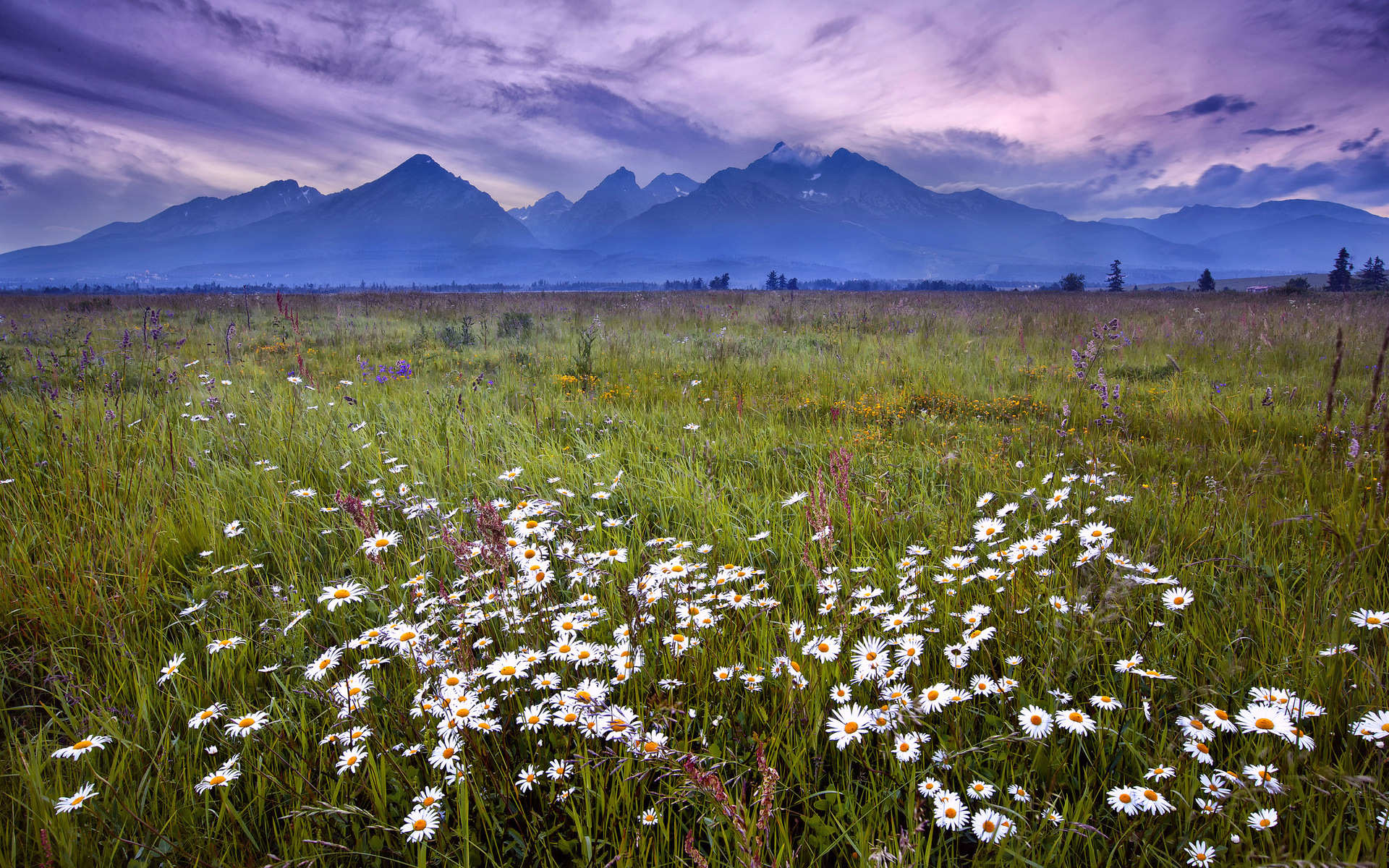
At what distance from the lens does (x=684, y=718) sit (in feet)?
5.44

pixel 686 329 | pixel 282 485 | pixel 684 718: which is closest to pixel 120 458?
pixel 282 485

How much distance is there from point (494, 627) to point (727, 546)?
44.4 inches

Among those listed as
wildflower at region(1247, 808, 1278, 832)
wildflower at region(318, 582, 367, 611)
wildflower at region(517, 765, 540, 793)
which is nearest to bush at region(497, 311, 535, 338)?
wildflower at region(318, 582, 367, 611)

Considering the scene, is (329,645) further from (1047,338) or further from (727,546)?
(1047,338)

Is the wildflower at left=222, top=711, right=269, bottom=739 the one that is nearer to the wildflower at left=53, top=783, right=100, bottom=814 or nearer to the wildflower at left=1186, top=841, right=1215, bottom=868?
the wildflower at left=53, top=783, right=100, bottom=814

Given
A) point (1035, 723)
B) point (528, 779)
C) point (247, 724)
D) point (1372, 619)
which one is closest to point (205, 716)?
point (247, 724)

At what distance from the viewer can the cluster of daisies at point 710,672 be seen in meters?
1.40

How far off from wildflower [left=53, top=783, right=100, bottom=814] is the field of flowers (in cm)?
2

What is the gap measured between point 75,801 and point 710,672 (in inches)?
64.3

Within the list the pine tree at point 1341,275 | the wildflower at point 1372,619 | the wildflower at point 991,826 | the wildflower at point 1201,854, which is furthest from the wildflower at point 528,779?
the pine tree at point 1341,275

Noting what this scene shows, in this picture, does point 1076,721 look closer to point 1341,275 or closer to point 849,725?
point 849,725

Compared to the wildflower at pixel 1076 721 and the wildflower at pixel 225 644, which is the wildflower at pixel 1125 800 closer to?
the wildflower at pixel 1076 721

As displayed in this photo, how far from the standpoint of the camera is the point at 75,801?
1388 millimetres

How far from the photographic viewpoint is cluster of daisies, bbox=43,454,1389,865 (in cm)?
140
